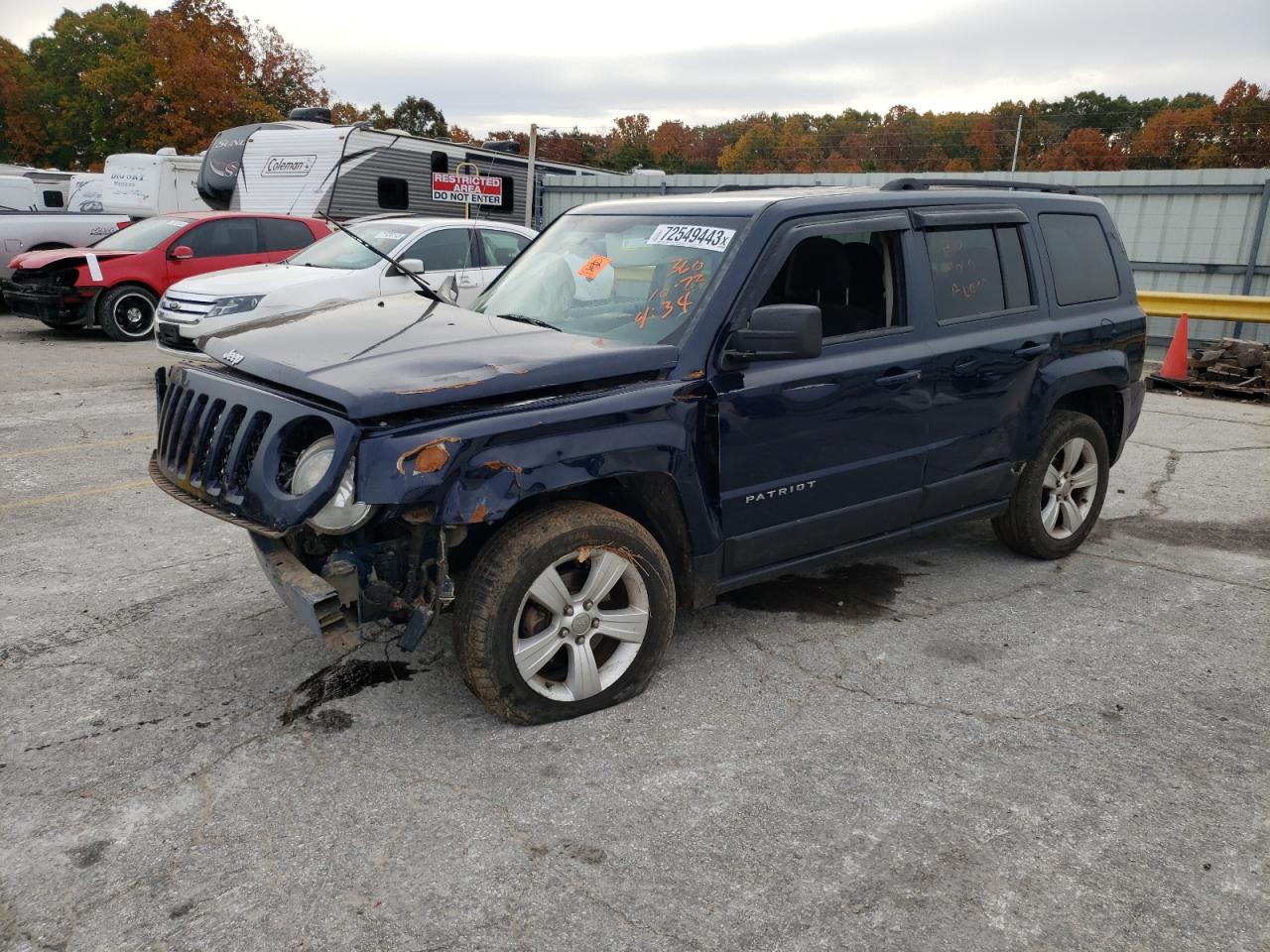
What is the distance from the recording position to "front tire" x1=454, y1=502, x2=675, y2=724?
10.2 feet

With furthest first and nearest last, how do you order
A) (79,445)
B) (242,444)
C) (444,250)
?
(444,250), (79,445), (242,444)

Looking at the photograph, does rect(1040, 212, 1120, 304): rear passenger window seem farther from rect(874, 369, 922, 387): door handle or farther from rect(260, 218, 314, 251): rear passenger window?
rect(260, 218, 314, 251): rear passenger window

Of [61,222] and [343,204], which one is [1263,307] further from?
[61,222]

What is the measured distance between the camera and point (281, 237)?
12.8m

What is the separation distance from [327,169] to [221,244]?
9.45 feet

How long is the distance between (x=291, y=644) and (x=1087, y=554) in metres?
4.27

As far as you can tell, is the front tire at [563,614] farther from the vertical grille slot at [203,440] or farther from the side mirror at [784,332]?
the vertical grille slot at [203,440]

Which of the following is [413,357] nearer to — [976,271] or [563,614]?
[563,614]

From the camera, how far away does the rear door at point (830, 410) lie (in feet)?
11.9

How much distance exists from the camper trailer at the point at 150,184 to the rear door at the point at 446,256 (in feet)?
36.5

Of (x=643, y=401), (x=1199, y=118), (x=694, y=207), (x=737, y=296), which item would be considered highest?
(x=1199, y=118)

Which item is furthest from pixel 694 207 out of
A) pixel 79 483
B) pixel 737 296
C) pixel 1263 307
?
pixel 1263 307

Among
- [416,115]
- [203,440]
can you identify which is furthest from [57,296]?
[416,115]

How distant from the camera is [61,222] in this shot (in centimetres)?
1581
